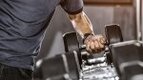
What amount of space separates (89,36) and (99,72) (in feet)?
1.32

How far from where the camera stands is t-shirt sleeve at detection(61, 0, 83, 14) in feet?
4.72

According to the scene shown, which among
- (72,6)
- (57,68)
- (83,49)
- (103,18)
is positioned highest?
(72,6)

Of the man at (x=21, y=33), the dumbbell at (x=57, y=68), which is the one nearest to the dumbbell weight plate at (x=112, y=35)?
the dumbbell at (x=57, y=68)

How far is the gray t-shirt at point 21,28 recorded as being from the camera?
107 cm

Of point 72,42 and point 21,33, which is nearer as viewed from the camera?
point 21,33

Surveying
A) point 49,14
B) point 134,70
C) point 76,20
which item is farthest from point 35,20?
point 134,70

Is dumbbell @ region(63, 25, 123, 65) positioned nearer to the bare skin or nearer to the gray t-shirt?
the bare skin

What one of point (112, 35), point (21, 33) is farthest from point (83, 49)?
point (21, 33)

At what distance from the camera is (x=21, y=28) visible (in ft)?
3.58

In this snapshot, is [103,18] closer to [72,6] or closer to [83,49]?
[83,49]

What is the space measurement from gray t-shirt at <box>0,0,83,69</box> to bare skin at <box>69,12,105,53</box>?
214mm

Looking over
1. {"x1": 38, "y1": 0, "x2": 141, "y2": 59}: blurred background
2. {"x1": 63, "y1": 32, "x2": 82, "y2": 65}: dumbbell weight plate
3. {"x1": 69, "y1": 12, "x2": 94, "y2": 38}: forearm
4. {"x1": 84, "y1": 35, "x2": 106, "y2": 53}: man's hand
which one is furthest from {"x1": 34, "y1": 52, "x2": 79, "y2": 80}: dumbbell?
{"x1": 38, "y1": 0, "x2": 141, "y2": 59}: blurred background

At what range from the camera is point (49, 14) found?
117cm

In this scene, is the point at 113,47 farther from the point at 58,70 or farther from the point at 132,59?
the point at 58,70
